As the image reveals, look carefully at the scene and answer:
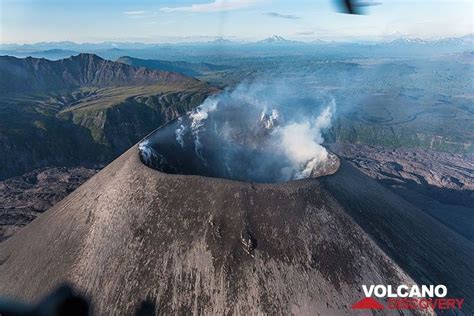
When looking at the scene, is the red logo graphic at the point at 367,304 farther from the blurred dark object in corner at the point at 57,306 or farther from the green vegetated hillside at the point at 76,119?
the green vegetated hillside at the point at 76,119

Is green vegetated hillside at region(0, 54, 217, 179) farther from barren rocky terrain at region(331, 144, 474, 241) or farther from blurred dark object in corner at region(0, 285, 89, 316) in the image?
blurred dark object in corner at region(0, 285, 89, 316)

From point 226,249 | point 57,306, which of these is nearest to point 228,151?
point 226,249

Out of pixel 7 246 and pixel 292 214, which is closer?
pixel 292 214

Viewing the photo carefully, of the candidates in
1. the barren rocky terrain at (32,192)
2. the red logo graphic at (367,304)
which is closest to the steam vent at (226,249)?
the red logo graphic at (367,304)

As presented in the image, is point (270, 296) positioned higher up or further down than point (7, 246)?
higher up

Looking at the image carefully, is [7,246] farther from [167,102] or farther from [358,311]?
[167,102]

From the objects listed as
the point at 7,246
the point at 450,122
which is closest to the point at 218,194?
the point at 7,246
